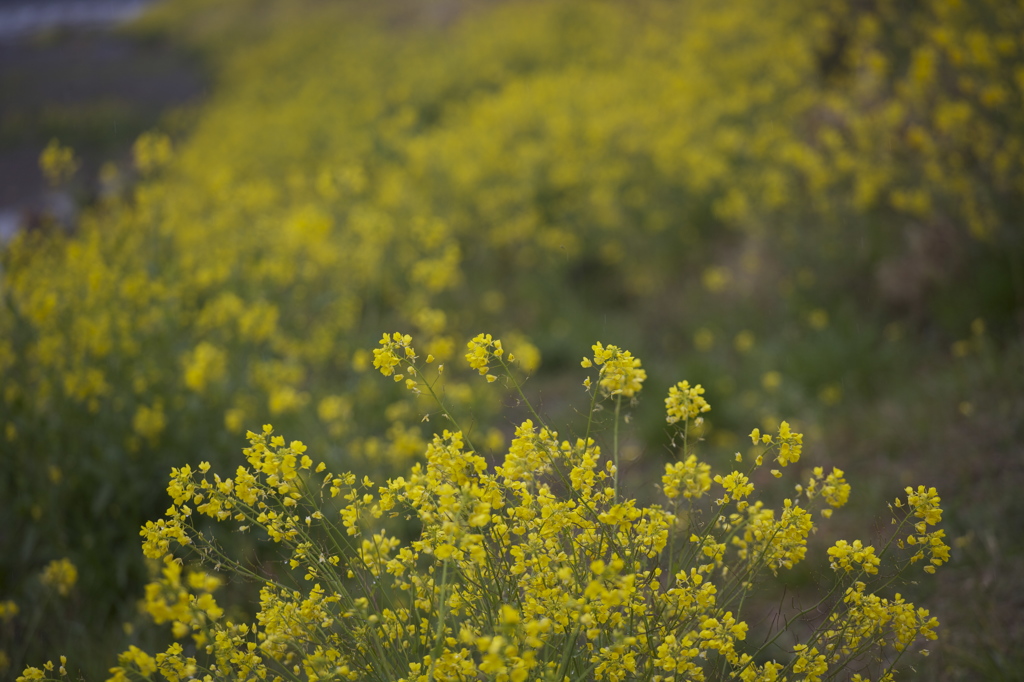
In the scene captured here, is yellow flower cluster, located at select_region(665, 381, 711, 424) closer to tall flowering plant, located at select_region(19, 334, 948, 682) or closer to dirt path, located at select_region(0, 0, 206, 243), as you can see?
tall flowering plant, located at select_region(19, 334, 948, 682)

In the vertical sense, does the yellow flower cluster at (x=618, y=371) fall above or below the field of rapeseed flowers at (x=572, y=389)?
above

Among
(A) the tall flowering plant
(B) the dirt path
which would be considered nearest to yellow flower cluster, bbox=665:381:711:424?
(A) the tall flowering plant

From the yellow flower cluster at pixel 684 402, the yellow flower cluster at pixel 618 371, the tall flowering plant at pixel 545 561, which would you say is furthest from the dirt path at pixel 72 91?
the yellow flower cluster at pixel 684 402

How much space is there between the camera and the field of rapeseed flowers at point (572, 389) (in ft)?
4.80

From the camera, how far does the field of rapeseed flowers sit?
1.46m

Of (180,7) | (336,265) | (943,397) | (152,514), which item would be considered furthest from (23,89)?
(943,397)

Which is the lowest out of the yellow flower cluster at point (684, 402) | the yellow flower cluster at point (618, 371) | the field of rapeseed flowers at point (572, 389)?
the field of rapeseed flowers at point (572, 389)

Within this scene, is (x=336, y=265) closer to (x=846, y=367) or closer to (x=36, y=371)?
(x=36, y=371)

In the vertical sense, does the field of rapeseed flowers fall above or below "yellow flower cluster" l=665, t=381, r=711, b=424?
below

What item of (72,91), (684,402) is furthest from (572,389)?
(72,91)

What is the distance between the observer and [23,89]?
58.0 ft

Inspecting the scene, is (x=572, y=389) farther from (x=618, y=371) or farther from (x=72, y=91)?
(x=72, y=91)

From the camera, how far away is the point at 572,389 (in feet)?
16.6

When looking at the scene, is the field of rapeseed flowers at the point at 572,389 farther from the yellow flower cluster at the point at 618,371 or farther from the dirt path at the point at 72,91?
the dirt path at the point at 72,91
